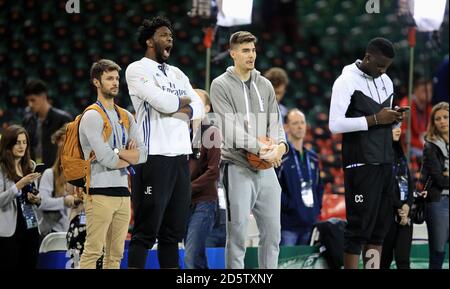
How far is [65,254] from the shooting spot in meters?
5.86

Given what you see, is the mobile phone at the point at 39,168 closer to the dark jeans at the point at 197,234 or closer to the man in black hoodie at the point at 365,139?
the dark jeans at the point at 197,234

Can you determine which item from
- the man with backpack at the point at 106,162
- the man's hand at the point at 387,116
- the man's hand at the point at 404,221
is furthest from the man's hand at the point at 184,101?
the man's hand at the point at 404,221

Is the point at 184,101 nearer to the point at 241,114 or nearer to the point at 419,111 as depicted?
the point at 241,114

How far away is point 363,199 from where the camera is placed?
563cm

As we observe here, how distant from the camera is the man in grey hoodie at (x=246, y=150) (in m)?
5.36

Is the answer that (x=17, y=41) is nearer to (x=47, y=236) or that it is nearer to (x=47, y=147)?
(x=47, y=147)

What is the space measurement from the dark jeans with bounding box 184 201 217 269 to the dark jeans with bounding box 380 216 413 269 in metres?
1.20

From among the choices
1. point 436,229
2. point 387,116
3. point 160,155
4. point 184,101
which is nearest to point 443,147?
point 436,229

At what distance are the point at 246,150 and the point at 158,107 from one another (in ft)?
1.88

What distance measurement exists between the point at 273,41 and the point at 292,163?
4250mm

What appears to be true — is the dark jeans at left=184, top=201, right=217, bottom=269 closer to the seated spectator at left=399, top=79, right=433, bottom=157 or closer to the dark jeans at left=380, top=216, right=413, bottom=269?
the dark jeans at left=380, top=216, right=413, bottom=269

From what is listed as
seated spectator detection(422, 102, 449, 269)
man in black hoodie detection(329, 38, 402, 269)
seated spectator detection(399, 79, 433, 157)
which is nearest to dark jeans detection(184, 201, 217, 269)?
man in black hoodie detection(329, 38, 402, 269)

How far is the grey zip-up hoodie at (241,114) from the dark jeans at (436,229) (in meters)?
1.68
